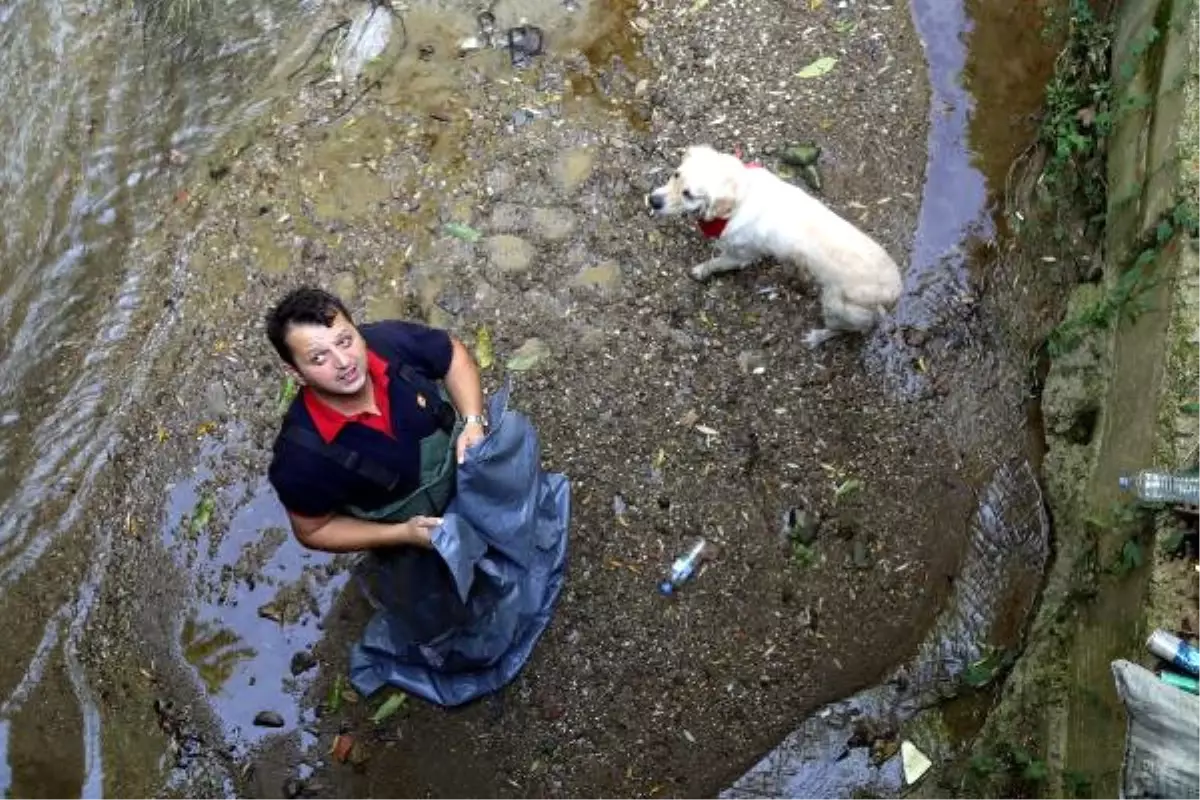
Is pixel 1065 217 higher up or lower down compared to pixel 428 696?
higher up

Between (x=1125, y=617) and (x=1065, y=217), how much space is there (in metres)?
2.46

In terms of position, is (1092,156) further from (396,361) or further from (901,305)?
(396,361)

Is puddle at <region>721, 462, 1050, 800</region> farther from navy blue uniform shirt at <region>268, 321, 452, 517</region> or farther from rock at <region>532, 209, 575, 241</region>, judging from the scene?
rock at <region>532, 209, 575, 241</region>

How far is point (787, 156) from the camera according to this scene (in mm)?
5738

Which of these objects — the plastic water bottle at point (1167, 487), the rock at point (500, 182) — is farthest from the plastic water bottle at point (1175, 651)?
the rock at point (500, 182)

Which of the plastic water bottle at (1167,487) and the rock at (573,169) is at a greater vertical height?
the rock at (573,169)

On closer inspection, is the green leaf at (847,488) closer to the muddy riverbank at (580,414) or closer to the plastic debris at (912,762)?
the muddy riverbank at (580,414)

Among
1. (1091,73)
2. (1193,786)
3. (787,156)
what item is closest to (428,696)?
(1193,786)

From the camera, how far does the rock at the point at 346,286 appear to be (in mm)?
5652

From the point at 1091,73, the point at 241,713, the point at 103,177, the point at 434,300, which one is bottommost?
the point at 241,713

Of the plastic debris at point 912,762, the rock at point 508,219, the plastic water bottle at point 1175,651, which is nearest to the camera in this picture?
the plastic water bottle at point 1175,651

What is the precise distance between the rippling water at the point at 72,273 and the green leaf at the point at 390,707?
1352mm

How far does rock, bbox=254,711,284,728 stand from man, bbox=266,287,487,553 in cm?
146

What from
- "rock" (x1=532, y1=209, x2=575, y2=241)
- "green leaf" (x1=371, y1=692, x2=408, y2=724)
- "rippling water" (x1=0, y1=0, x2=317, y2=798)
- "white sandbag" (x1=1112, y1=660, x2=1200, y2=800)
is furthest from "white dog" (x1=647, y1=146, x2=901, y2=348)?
"rippling water" (x1=0, y1=0, x2=317, y2=798)
